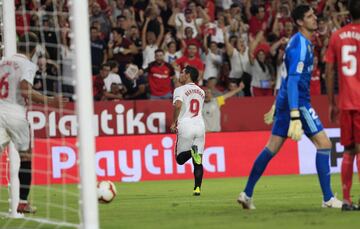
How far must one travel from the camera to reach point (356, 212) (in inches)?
440

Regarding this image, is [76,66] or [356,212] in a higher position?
[76,66]

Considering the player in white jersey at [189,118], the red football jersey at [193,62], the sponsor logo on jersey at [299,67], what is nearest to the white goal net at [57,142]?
the player in white jersey at [189,118]

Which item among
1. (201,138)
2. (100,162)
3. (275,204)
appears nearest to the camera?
(275,204)

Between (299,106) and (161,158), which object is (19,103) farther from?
(161,158)

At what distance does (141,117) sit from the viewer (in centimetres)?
2238

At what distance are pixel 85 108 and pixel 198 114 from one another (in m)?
7.28

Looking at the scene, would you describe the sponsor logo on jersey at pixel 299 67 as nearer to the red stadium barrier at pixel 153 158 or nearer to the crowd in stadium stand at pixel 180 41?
the red stadium barrier at pixel 153 158

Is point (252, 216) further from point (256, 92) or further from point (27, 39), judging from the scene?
point (256, 92)

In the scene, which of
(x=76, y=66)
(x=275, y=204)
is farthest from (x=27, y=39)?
(x=275, y=204)

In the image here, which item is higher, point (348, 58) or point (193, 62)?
point (348, 58)

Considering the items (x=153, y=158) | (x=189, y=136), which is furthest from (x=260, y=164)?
(x=153, y=158)

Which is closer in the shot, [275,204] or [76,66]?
[76,66]

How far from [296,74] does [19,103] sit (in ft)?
10.3

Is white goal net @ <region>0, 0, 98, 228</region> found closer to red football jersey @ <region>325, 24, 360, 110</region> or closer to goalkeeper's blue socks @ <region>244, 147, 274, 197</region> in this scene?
goalkeeper's blue socks @ <region>244, 147, 274, 197</region>
